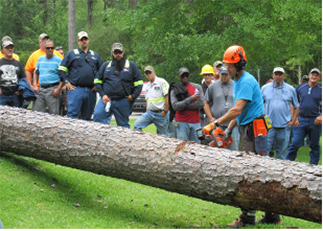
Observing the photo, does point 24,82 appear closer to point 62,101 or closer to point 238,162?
point 62,101

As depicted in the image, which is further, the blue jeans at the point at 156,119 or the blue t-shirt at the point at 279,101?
the blue jeans at the point at 156,119

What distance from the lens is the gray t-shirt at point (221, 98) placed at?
30.2ft

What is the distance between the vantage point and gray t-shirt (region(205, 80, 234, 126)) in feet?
30.2

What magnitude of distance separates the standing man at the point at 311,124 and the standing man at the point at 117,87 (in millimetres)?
3741

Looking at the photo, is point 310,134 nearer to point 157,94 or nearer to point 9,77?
point 157,94

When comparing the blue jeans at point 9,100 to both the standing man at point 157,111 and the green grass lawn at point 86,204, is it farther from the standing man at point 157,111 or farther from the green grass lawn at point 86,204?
the standing man at point 157,111

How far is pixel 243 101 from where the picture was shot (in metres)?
6.15

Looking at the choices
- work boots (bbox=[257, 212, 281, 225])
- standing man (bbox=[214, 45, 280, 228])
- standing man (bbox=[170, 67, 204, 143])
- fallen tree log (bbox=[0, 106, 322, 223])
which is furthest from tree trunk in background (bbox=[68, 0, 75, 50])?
work boots (bbox=[257, 212, 281, 225])

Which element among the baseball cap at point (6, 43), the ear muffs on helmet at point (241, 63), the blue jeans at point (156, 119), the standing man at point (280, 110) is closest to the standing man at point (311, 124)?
the standing man at point (280, 110)

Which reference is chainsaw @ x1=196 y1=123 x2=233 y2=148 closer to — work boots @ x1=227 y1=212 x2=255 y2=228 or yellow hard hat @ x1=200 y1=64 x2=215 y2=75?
work boots @ x1=227 y1=212 x2=255 y2=228

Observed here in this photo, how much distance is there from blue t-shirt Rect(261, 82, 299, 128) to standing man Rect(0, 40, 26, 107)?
5.11 m

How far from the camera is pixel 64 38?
3609cm

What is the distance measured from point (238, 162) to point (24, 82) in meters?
5.57

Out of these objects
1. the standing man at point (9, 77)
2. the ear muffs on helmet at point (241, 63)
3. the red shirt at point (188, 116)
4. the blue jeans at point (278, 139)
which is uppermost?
the ear muffs on helmet at point (241, 63)
